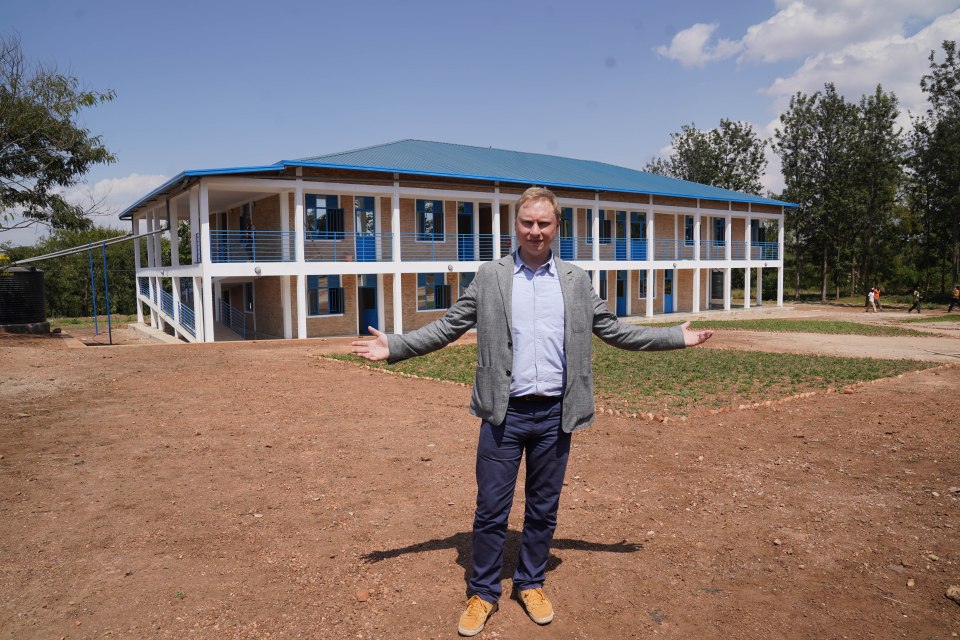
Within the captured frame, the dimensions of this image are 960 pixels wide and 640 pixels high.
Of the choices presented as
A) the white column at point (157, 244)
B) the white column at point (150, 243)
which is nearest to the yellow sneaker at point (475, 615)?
the white column at point (157, 244)

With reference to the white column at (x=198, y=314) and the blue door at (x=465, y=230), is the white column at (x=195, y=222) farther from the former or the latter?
the blue door at (x=465, y=230)

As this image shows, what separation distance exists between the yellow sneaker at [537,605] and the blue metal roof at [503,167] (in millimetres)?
17741

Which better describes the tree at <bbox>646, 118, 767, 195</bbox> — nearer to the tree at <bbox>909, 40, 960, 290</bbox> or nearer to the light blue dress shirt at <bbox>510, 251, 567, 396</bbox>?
the tree at <bbox>909, 40, 960, 290</bbox>

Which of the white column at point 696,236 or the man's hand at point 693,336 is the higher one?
the white column at point 696,236

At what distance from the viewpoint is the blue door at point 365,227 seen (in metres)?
22.3

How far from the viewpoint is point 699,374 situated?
11383 mm

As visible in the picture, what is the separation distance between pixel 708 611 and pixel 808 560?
1.00 metres

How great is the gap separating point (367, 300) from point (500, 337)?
67.6 ft

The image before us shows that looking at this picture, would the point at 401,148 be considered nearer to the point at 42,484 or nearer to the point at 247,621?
the point at 42,484

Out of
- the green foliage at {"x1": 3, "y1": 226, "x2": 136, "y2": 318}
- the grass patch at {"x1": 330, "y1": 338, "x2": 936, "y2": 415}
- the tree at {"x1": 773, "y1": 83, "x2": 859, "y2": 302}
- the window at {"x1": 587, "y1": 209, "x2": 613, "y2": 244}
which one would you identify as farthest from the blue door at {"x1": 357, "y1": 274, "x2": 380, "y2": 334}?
the tree at {"x1": 773, "y1": 83, "x2": 859, "y2": 302}

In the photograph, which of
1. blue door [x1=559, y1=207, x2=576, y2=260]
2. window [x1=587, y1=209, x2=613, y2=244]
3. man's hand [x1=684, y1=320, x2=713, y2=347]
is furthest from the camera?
window [x1=587, y1=209, x2=613, y2=244]

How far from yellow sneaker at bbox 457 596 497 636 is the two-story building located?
16.3 m

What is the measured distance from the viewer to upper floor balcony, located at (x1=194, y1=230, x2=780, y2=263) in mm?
21469

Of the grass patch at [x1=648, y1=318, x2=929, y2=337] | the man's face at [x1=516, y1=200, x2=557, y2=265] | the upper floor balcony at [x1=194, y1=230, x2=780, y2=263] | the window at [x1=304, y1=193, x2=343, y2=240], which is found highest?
the window at [x1=304, y1=193, x2=343, y2=240]
